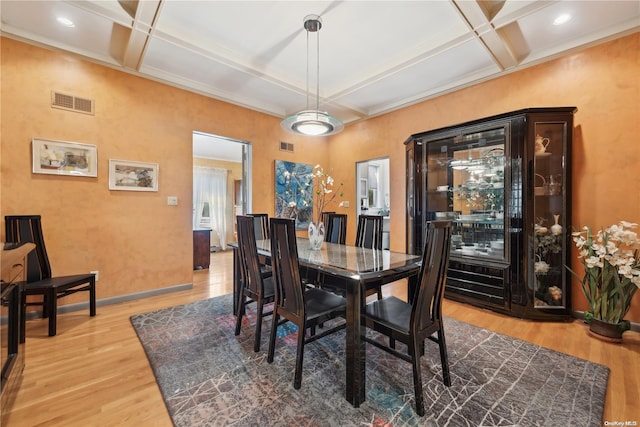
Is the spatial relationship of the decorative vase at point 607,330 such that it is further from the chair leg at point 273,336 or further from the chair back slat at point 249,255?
the chair back slat at point 249,255

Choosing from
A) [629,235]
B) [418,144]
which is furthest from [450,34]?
[629,235]

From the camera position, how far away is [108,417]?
151cm

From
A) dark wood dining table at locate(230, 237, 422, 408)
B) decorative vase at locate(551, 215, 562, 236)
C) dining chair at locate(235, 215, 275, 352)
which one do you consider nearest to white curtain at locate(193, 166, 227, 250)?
dining chair at locate(235, 215, 275, 352)

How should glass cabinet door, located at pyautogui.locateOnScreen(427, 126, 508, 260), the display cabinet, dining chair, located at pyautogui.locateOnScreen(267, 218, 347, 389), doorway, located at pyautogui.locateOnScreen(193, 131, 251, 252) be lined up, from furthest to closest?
doorway, located at pyautogui.locateOnScreen(193, 131, 251, 252)
glass cabinet door, located at pyautogui.locateOnScreen(427, 126, 508, 260)
the display cabinet
dining chair, located at pyautogui.locateOnScreen(267, 218, 347, 389)

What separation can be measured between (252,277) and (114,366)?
3.80 ft

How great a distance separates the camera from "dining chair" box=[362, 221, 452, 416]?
1549mm

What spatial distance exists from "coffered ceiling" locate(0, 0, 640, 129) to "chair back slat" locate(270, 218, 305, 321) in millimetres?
2099

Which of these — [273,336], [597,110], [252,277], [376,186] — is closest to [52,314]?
[252,277]

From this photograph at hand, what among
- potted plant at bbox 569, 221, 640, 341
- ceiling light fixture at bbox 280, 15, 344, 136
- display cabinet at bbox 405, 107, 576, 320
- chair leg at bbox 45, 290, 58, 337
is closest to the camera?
potted plant at bbox 569, 221, 640, 341

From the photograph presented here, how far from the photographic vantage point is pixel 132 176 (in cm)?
338

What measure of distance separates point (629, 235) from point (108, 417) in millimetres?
4020

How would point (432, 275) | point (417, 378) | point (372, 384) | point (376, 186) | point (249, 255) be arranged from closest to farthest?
point (417, 378)
point (432, 275)
point (372, 384)
point (249, 255)
point (376, 186)

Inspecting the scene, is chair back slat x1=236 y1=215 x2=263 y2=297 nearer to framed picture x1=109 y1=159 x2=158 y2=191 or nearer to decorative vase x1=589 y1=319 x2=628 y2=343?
framed picture x1=109 y1=159 x2=158 y2=191

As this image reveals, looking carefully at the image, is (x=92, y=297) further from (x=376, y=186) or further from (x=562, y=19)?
(x=376, y=186)
